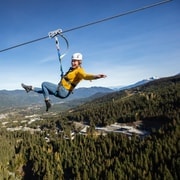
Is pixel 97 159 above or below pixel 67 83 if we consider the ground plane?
below

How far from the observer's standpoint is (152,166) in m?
89.9

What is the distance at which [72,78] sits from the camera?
53.8 ft

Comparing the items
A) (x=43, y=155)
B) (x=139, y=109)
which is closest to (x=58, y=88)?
(x=43, y=155)

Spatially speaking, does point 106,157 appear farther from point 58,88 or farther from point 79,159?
point 58,88

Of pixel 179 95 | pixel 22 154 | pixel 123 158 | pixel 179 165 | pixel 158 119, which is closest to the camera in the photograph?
pixel 179 165

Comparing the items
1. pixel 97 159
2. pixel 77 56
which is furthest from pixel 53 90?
pixel 97 159

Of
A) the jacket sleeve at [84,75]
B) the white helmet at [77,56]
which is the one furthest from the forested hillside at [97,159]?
the white helmet at [77,56]

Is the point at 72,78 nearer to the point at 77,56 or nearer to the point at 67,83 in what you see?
the point at 67,83

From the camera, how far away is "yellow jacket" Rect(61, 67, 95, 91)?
16031 mm

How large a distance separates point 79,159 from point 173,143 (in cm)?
3564

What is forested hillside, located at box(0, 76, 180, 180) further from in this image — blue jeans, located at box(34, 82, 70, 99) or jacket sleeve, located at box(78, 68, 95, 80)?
jacket sleeve, located at box(78, 68, 95, 80)

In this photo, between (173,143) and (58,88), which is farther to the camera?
(173,143)

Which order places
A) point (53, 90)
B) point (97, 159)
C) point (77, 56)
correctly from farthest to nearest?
point (97, 159)
point (53, 90)
point (77, 56)

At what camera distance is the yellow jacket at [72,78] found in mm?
16031
